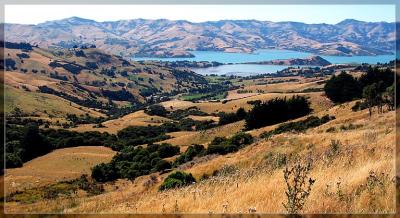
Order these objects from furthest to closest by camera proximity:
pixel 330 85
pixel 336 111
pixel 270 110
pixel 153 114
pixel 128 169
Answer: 1. pixel 153 114
2. pixel 330 85
3. pixel 270 110
4. pixel 336 111
5. pixel 128 169

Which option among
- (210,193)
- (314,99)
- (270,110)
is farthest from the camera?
(314,99)

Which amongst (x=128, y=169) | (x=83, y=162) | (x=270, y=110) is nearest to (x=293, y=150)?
(x=128, y=169)

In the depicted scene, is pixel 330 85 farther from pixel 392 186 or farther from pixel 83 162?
pixel 392 186

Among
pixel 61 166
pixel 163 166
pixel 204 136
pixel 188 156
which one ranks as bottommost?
pixel 61 166

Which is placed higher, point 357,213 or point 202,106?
point 357,213

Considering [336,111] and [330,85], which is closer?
[336,111]

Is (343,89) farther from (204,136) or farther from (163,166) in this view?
(163,166)

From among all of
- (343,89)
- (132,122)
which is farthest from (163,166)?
(132,122)

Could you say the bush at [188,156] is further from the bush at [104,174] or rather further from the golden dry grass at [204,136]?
the golden dry grass at [204,136]
